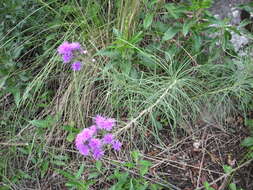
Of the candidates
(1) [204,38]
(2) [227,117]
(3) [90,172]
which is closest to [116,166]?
(3) [90,172]

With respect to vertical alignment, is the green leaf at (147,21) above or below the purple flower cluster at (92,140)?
above

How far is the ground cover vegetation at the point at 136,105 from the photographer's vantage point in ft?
5.41

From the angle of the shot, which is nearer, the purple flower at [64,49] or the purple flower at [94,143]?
the purple flower at [94,143]

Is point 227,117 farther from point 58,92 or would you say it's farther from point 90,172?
point 58,92

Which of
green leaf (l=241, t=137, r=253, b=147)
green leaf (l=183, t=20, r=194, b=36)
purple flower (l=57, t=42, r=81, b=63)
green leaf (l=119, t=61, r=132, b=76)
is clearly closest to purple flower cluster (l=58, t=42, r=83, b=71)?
purple flower (l=57, t=42, r=81, b=63)

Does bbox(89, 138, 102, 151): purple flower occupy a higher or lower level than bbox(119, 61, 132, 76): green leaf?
lower

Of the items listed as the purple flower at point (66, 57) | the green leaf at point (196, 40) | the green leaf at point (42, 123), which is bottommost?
the green leaf at point (42, 123)

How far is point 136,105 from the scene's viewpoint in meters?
1.69

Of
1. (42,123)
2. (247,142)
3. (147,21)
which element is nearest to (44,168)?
(42,123)

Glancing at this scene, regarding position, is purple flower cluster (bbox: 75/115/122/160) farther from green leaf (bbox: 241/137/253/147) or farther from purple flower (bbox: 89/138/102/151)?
green leaf (bbox: 241/137/253/147)

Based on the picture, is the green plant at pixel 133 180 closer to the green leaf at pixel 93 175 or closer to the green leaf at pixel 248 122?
the green leaf at pixel 93 175

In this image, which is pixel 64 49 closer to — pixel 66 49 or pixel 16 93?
pixel 66 49

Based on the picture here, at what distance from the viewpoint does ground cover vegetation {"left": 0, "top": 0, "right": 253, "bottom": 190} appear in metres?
1.65

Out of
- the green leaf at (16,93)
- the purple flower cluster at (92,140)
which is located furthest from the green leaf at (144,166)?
the green leaf at (16,93)
